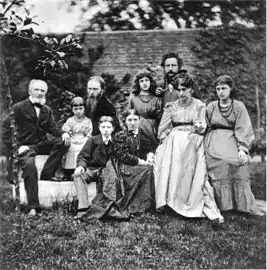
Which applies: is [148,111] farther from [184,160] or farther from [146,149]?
[184,160]

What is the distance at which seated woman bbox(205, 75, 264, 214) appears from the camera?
5375 mm

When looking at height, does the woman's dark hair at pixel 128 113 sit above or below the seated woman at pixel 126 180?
above

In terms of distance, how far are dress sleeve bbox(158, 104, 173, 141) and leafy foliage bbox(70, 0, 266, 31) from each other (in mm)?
914

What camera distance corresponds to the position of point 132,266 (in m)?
4.95

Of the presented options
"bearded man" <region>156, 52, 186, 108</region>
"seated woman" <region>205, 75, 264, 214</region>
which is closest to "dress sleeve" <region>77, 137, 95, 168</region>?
"bearded man" <region>156, 52, 186, 108</region>

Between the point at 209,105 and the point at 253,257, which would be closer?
the point at 253,257

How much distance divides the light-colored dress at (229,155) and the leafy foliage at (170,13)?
0.95 m

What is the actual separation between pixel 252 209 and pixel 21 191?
7.94 ft

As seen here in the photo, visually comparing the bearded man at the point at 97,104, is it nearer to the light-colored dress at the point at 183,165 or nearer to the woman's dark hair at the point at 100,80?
the woman's dark hair at the point at 100,80

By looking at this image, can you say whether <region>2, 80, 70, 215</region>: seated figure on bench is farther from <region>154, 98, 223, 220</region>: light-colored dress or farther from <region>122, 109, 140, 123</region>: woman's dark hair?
<region>154, 98, 223, 220</region>: light-colored dress

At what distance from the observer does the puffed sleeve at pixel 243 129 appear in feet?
17.8

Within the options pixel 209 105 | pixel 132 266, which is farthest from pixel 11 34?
pixel 132 266

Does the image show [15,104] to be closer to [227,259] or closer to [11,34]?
[11,34]

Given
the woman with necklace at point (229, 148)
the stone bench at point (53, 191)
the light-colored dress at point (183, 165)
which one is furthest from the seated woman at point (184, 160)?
the stone bench at point (53, 191)
